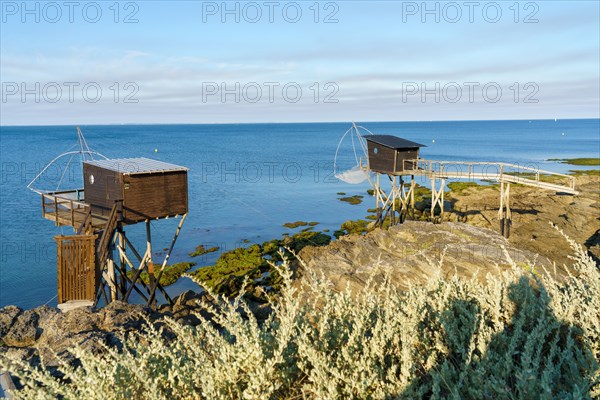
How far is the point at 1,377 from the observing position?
19.2 ft

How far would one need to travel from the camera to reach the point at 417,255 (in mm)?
18688

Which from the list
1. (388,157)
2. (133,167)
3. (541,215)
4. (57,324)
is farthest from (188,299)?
(541,215)

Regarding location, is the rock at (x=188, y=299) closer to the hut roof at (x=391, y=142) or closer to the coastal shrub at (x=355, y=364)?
the coastal shrub at (x=355, y=364)

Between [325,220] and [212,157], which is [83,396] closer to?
[325,220]

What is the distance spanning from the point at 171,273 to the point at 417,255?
1426 cm

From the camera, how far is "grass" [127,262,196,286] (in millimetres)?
25419

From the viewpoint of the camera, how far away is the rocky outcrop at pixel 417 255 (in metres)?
16.2

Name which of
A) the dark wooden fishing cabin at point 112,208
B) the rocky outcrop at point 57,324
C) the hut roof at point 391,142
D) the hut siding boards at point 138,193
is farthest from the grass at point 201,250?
the rocky outcrop at point 57,324

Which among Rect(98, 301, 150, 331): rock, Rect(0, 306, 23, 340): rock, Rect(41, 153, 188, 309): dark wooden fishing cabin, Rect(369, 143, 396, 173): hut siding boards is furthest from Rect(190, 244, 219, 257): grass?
Rect(0, 306, 23, 340): rock

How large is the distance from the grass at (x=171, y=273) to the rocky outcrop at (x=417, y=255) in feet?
29.8

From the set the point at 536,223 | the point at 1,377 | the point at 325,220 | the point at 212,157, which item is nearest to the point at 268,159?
the point at 212,157

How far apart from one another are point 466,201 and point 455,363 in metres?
39.0

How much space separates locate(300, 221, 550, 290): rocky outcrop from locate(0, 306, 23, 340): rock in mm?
9997

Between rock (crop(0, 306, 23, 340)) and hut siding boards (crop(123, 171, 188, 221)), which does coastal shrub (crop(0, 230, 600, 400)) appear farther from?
hut siding boards (crop(123, 171, 188, 221))
